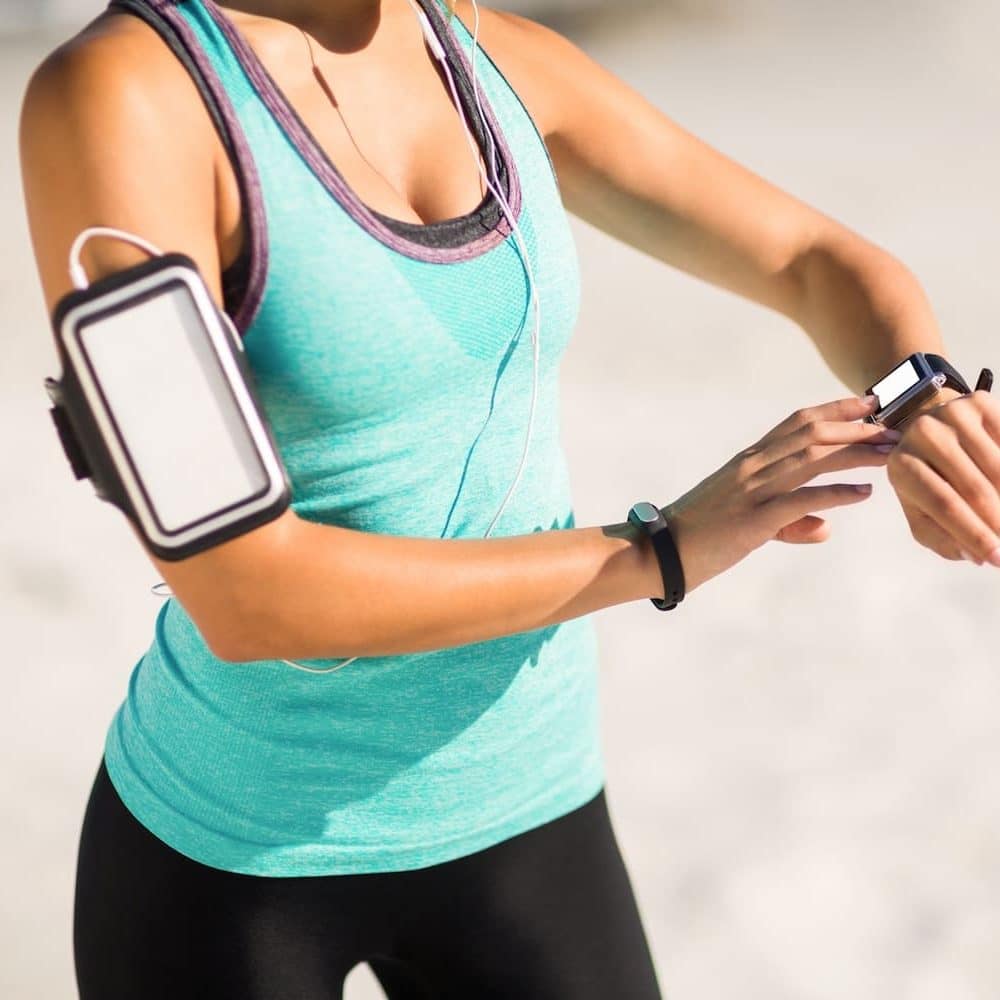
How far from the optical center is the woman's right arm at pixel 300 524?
730 mm

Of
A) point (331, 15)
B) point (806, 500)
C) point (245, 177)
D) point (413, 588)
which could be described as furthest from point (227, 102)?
point (806, 500)

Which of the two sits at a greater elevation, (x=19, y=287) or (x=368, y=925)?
(x=19, y=287)

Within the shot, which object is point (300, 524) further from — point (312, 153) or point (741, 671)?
point (741, 671)

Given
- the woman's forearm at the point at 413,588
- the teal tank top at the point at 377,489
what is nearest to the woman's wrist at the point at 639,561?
the woman's forearm at the point at 413,588

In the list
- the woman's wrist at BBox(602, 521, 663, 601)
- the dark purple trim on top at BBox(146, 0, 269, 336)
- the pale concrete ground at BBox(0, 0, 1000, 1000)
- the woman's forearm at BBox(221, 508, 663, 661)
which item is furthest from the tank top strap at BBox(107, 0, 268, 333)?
the pale concrete ground at BBox(0, 0, 1000, 1000)

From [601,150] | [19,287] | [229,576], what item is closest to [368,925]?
[229,576]

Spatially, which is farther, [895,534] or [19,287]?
[19,287]

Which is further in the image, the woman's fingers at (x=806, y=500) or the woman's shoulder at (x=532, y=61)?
the woman's shoulder at (x=532, y=61)

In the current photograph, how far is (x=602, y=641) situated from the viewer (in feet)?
8.25

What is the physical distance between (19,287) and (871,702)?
7.73 feet

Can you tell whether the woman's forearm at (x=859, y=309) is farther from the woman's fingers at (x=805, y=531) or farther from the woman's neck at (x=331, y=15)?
the woman's neck at (x=331, y=15)

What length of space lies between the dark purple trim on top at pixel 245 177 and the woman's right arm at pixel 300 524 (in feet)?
0.04

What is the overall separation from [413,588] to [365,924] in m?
0.32

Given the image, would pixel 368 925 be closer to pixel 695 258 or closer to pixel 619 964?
pixel 619 964
